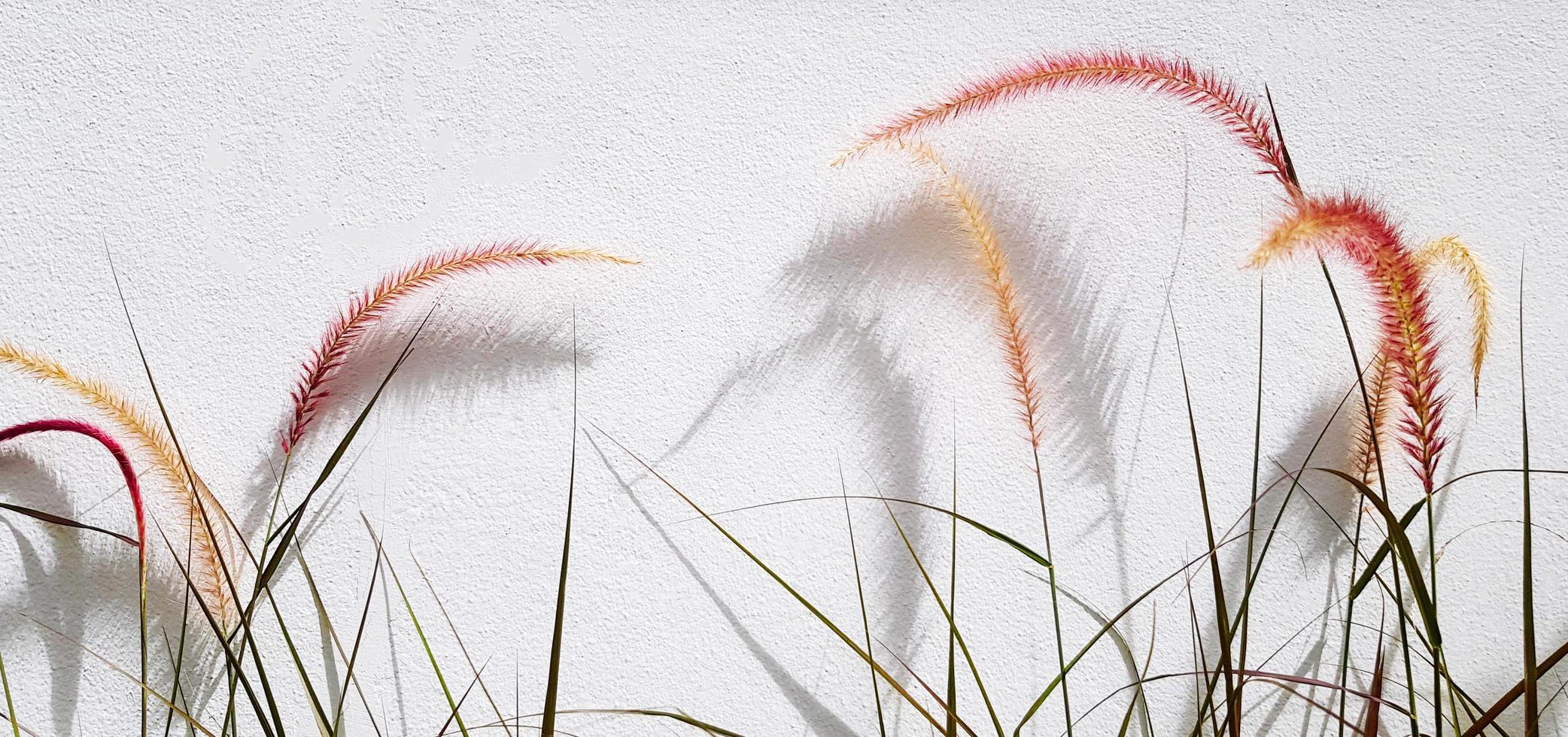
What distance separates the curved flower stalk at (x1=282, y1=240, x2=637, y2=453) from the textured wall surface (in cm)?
2

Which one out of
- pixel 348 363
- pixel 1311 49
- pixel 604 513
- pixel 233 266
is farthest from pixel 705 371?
pixel 1311 49

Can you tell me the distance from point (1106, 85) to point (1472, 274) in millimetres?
305

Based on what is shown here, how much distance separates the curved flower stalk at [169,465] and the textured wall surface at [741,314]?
0.7 inches

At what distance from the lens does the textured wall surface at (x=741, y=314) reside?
0.73 metres

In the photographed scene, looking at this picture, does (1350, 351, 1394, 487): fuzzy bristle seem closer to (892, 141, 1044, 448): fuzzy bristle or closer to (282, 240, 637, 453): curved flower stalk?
(892, 141, 1044, 448): fuzzy bristle

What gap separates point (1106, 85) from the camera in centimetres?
76

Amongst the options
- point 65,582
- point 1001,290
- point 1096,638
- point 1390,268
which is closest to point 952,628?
point 1096,638

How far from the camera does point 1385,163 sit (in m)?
0.75

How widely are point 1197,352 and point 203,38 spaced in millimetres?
840

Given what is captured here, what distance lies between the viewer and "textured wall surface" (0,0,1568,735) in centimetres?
73

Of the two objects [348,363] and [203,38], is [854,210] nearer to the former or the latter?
[348,363]

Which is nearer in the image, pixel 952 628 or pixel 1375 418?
pixel 952 628

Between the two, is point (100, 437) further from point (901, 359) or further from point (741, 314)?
point (901, 359)

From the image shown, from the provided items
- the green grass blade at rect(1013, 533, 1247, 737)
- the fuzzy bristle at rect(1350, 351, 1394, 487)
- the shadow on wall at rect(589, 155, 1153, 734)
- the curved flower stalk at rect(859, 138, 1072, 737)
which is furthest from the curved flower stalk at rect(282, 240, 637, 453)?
the fuzzy bristle at rect(1350, 351, 1394, 487)
